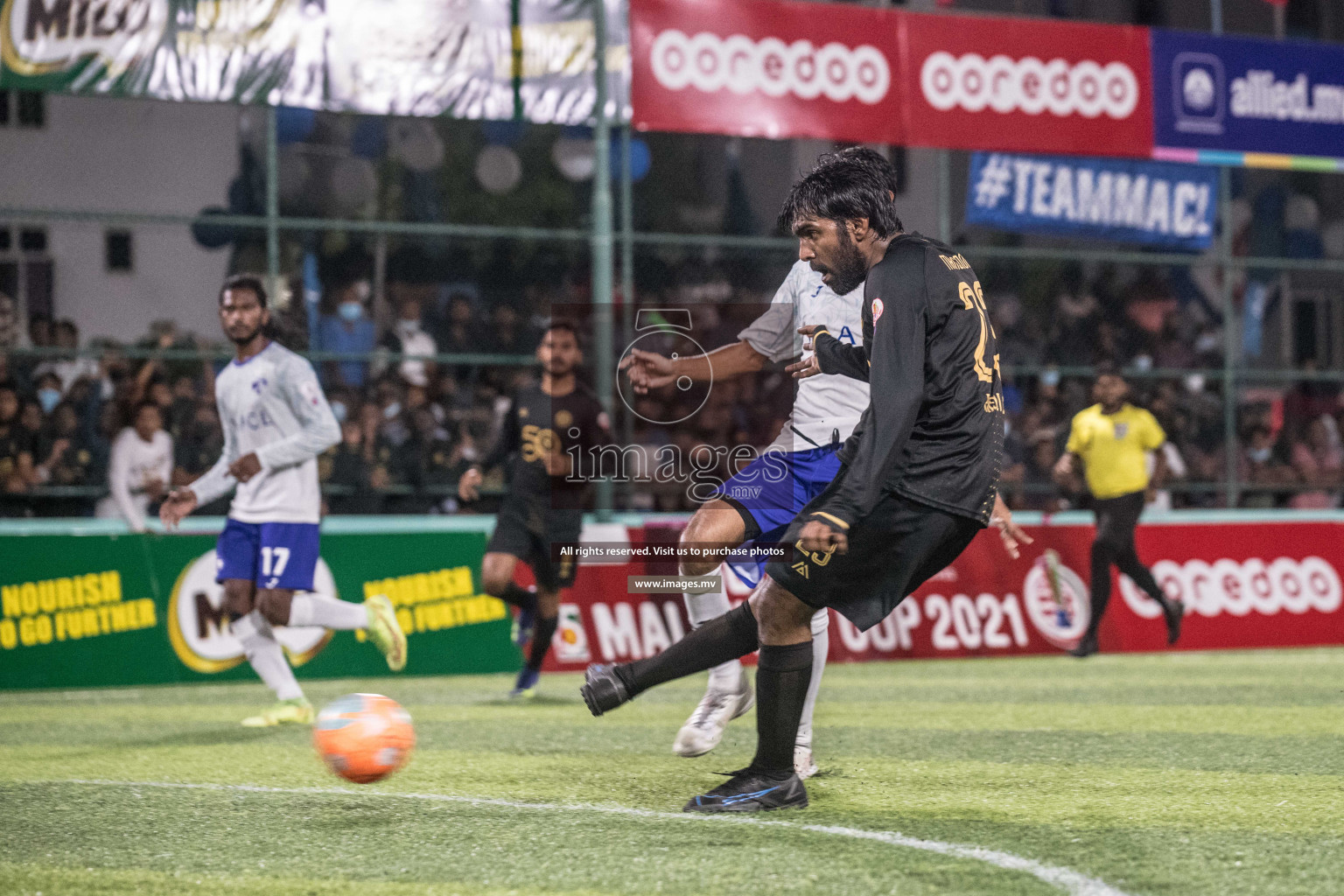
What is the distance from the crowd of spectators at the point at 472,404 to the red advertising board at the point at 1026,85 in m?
2.20

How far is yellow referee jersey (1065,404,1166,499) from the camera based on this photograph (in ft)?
39.1

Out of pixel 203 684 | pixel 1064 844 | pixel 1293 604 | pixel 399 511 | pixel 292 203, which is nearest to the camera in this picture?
pixel 1064 844

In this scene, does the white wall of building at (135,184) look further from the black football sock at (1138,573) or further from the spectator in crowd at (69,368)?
the black football sock at (1138,573)

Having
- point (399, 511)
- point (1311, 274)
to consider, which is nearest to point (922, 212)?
point (1311, 274)

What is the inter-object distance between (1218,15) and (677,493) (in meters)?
7.48

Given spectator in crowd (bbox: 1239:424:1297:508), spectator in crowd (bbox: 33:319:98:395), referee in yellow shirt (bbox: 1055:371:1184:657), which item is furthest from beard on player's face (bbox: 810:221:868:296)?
spectator in crowd (bbox: 1239:424:1297:508)

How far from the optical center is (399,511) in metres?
12.0

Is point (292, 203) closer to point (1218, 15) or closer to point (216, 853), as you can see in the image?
point (1218, 15)

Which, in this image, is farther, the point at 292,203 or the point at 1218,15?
the point at 292,203

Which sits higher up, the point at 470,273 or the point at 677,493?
the point at 470,273

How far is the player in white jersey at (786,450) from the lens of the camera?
564cm

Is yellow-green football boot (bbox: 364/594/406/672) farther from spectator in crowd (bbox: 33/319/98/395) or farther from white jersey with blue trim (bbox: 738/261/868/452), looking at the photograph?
spectator in crowd (bbox: 33/319/98/395)

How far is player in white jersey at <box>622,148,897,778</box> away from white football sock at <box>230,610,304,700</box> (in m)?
3.04

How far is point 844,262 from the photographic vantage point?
473cm
